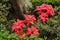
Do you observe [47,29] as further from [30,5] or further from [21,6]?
[30,5]

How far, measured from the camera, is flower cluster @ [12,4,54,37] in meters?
4.80

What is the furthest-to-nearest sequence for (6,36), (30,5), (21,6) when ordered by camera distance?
(30,5) < (21,6) < (6,36)

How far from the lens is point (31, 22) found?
499 centimetres

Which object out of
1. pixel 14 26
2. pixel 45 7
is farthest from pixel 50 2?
pixel 14 26

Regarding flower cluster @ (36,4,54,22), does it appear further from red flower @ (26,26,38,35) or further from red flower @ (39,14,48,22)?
red flower @ (26,26,38,35)

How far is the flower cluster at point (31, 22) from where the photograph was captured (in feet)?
15.7

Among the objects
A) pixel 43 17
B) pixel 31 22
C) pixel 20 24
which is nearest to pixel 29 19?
pixel 31 22

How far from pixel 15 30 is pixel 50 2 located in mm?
1470

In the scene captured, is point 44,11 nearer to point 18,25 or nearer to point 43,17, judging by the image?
point 43,17

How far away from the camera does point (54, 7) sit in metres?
5.87

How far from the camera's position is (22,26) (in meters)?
4.93

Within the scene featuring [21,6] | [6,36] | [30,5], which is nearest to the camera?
[6,36]

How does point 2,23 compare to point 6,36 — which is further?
point 2,23

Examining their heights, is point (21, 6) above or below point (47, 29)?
above
